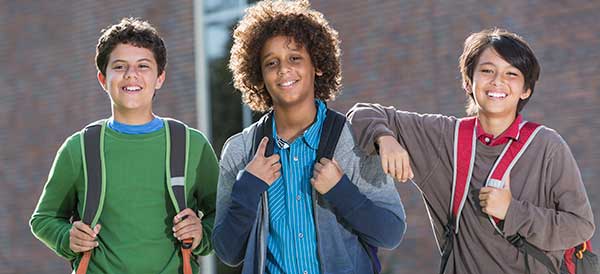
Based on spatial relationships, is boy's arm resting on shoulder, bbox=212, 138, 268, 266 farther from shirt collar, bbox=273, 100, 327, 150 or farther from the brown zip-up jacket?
the brown zip-up jacket

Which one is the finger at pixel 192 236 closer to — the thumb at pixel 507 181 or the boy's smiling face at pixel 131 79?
the boy's smiling face at pixel 131 79

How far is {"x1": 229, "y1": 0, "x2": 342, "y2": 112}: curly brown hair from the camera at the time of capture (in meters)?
3.40

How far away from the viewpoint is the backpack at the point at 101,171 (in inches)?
137

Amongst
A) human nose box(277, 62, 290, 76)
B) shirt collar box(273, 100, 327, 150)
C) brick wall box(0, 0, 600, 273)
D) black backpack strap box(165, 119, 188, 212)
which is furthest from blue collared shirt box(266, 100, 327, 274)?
brick wall box(0, 0, 600, 273)

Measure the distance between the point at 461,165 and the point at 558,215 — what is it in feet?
1.28

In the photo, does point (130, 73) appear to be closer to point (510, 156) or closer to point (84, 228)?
point (84, 228)

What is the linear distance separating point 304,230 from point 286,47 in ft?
2.26

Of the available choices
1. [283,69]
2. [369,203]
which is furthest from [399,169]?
[283,69]

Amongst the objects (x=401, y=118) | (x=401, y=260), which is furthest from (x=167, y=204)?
(x=401, y=260)

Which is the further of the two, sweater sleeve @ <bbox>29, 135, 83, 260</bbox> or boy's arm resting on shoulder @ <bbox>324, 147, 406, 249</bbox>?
sweater sleeve @ <bbox>29, 135, 83, 260</bbox>

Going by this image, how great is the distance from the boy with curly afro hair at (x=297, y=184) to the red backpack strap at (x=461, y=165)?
22 centimetres

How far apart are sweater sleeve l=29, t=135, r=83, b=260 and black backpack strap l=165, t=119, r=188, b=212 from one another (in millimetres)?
365

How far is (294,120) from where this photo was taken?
132 inches

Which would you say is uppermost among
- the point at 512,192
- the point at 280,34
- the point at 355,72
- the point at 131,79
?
the point at 355,72
